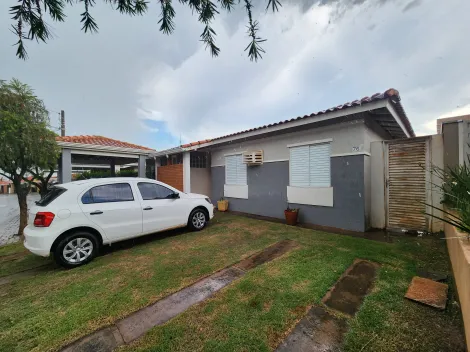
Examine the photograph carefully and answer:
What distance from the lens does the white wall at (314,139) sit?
5.25 meters

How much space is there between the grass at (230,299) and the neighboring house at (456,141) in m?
1.99

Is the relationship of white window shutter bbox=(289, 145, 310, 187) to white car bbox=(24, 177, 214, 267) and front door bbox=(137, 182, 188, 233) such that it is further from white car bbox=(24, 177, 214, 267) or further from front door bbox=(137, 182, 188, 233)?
white car bbox=(24, 177, 214, 267)

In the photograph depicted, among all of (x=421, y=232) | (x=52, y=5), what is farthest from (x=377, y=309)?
(x=52, y=5)

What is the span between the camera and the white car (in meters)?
3.60

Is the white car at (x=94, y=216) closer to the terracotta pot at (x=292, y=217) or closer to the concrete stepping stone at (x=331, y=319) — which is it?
the terracotta pot at (x=292, y=217)

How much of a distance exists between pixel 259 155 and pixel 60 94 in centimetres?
997

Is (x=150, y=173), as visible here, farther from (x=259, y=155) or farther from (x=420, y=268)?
(x=420, y=268)

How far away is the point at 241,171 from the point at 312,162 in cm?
307

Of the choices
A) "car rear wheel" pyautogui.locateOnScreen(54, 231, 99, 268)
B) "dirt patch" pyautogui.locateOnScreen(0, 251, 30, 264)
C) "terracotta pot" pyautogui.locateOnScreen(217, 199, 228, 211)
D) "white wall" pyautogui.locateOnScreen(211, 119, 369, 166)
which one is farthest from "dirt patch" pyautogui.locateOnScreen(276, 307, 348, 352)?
"terracotta pot" pyautogui.locateOnScreen(217, 199, 228, 211)

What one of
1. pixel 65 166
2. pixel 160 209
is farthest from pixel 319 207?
pixel 65 166

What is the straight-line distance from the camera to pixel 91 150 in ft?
30.8

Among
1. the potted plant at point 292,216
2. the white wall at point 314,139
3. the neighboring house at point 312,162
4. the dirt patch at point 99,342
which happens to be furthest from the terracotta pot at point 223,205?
the dirt patch at point 99,342

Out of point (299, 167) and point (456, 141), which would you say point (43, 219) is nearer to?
point (299, 167)

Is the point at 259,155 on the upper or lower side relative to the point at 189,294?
upper
